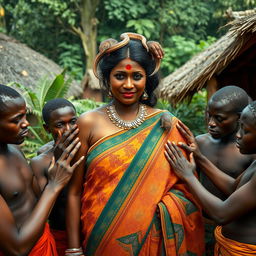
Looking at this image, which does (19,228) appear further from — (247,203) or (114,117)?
(247,203)

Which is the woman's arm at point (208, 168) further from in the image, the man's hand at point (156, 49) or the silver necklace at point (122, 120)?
the man's hand at point (156, 49)

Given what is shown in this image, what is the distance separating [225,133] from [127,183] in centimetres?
86

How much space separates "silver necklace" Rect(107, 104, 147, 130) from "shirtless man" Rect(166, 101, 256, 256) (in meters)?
0.25

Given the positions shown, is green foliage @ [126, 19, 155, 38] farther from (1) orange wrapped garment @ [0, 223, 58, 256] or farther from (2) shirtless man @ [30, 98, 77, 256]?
(1) orange wrapped garment @ [0, 223, 58, 256]

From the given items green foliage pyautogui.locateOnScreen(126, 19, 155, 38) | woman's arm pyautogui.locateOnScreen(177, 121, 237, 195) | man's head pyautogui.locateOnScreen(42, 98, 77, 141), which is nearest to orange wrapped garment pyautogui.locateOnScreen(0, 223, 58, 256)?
man's head pyautogui.locateOnScreen(42, 98, 77, 141)


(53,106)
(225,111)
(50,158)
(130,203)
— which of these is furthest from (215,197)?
(53,106)

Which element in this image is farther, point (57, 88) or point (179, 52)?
point (179, 52)

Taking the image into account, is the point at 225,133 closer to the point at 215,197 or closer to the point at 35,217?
the point at 215,197

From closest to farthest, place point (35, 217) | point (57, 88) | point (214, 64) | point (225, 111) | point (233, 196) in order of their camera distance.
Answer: point (35, 217), point (233, 196), point (225, 111), point (214, 64), point (57, 88)

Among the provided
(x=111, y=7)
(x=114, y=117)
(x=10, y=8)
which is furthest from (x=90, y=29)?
(x=114, y=117)

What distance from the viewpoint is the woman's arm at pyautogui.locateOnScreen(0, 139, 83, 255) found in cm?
201

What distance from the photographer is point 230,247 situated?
233 cm

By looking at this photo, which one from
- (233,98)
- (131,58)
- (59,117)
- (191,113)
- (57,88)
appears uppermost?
(131,58)

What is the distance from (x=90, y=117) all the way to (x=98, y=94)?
10.4 m
